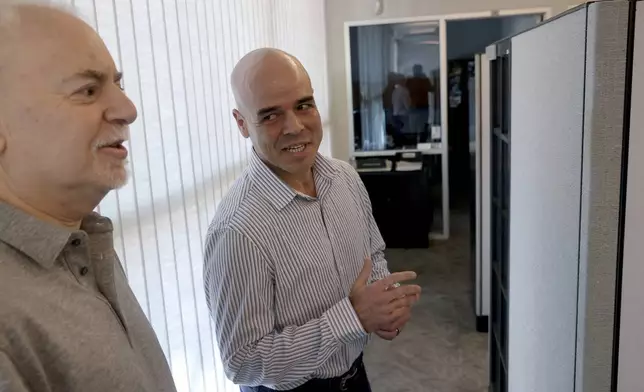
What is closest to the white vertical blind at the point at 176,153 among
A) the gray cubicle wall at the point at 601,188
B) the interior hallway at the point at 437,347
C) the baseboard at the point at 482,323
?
the gray cubicle wall at the point at 601,188

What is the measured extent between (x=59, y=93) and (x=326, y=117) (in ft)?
14.1

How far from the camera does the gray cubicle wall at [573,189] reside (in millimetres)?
898

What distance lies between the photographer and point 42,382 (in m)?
0.61

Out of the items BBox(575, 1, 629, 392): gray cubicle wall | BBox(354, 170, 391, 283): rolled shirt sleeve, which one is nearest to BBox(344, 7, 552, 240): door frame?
BBox(354, 170, 391, 283): rolled shirt sleeve

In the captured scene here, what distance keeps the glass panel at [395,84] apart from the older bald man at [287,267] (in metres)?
4.06

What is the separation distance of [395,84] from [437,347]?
113 inches

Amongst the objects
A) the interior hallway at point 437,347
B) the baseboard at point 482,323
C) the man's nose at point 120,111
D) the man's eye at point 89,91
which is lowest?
the interior hallway at point 437,347

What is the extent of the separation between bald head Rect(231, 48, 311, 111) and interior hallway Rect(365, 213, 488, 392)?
2.10m

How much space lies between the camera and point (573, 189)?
1.03 m

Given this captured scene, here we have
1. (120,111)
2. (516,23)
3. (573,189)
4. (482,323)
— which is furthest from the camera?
(516,23)

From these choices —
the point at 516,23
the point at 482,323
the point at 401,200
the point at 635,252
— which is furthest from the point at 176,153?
the point at 516,23

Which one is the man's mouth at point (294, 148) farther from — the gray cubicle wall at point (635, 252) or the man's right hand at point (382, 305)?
the gray cubicle wall at point (635, 252)

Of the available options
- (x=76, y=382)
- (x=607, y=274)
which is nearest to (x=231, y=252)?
(x=76, y=382)

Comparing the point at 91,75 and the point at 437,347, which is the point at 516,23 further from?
the point at 91,75
